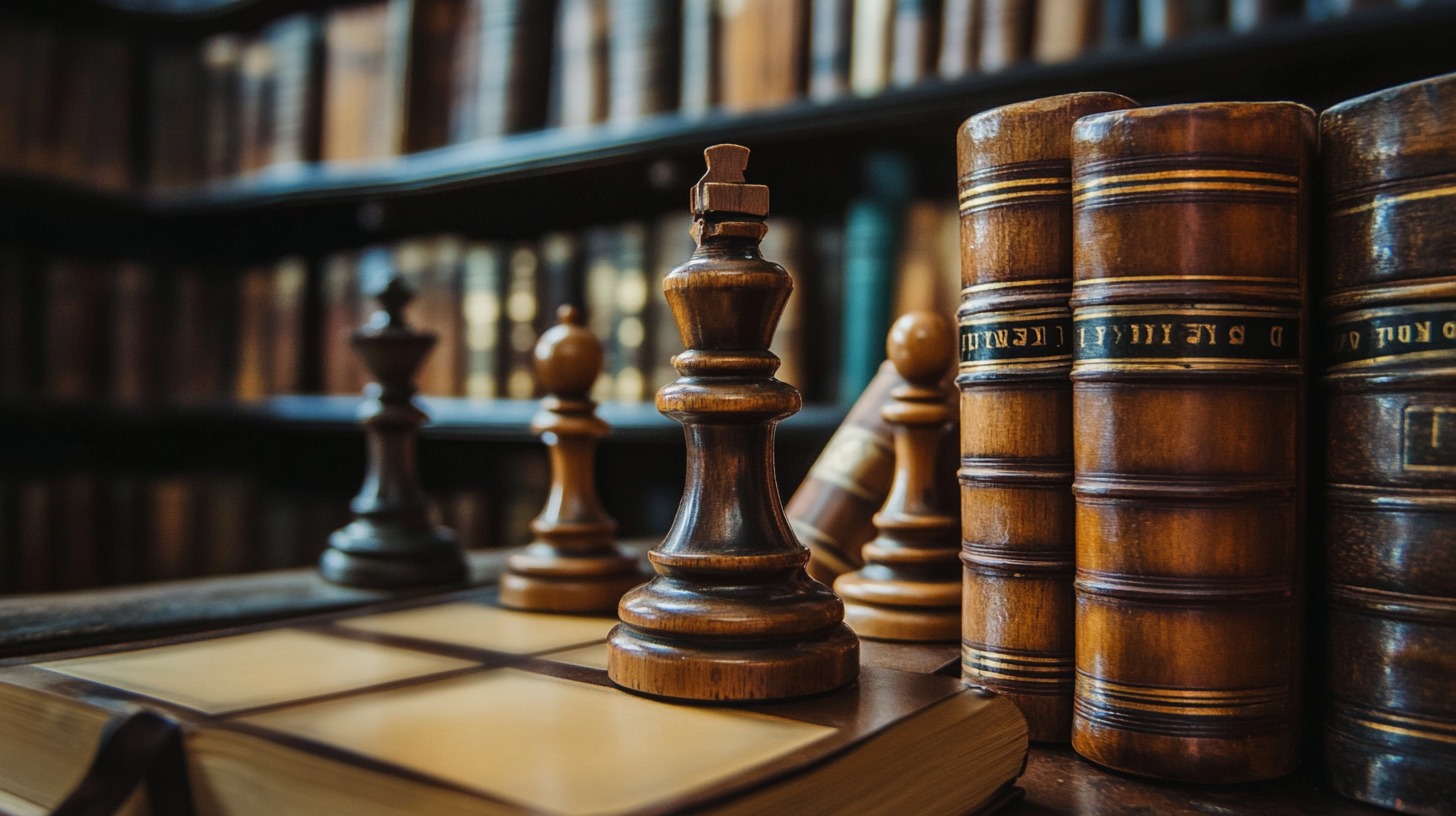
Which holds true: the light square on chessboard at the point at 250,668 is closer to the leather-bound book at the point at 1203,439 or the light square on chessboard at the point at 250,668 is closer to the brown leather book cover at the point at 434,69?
the leather-bound book at the point at 1203,439

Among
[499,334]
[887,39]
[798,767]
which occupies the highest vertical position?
[887,39]

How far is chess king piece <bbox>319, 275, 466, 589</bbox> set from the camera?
108cm

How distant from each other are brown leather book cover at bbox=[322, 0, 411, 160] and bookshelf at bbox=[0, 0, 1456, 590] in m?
0.06

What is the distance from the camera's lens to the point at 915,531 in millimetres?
832

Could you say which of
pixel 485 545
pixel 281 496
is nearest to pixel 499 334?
pixel 485 545

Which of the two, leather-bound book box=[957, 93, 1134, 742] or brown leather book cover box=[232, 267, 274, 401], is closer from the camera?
leather-bound book box=[957, 93, 1134, 742]

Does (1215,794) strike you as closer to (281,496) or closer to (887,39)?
(887,39)

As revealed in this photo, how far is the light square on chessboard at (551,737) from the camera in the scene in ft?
1.44

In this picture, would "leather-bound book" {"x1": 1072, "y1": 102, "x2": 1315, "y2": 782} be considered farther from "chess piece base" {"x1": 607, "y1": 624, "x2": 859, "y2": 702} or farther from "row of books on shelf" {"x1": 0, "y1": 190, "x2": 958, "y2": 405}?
"row of books on shelf" {"x1": 0, "y1": 190, "x2": 958, "y2": 405}

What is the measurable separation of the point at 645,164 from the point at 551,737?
1.29 metres

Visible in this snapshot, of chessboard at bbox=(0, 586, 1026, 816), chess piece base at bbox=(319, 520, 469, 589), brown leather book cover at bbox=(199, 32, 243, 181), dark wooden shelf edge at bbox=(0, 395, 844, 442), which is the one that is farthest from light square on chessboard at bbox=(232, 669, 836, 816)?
brown leather book cover at bbox=(199, 32, 243, 181)

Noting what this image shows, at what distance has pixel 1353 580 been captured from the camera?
0.58 m

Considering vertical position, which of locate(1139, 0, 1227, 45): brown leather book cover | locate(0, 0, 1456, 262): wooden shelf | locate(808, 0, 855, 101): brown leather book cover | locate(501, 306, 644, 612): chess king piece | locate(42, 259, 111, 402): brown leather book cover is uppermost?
locate(808, 0, 855, 101): brown leather book cover

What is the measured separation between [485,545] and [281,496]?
64cm
